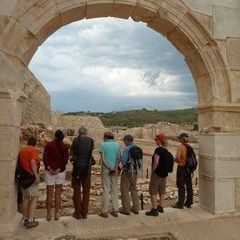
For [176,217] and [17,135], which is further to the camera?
[176,217]

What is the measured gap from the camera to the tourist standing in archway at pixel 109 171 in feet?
19.5

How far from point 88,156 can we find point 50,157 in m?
0.63

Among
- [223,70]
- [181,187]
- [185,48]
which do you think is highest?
[185,48]

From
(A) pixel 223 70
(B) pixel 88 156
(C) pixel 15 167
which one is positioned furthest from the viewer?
(A) pixel 223 70

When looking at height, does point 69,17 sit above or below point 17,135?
above

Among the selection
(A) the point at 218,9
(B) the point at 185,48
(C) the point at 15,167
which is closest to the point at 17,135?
(C) the point at 15,167

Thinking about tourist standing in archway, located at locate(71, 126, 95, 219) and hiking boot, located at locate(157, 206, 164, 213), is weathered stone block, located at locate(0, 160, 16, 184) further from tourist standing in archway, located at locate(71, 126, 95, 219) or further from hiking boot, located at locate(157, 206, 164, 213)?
hiking boot, located at locate(157, 206, 164, 213)

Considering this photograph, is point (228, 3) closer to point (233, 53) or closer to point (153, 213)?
point (233, 53)

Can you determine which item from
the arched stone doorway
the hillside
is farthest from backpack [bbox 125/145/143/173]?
the hillside

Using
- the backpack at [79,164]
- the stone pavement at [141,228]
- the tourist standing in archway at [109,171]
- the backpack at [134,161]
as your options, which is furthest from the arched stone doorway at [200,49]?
the tourist standing in archway at [109,171]

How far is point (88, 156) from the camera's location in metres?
5.80

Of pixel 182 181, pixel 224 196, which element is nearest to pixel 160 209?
pixel 182 181

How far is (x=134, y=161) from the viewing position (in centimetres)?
600

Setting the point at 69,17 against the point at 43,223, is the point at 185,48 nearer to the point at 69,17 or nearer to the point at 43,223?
the point at 69,17
